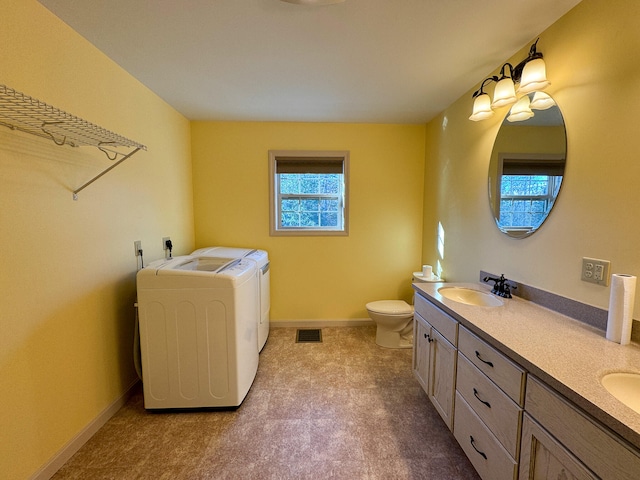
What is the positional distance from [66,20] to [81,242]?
3.96 feet

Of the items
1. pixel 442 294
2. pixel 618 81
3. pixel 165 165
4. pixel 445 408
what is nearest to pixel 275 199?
pixel 165 165

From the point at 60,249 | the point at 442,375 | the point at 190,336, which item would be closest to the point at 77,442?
the point at 190,336

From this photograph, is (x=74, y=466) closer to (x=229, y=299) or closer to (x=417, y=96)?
(x=229, y=299)

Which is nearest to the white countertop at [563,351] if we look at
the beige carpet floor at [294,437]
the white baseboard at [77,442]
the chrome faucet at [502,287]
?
the chrome faucet at [502,287]

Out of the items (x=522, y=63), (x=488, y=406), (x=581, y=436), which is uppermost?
(x=522, y=63)

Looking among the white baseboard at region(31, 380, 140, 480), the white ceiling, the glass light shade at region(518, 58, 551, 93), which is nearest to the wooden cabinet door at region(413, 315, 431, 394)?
the glass light shade at region(518, 58, 551, 93)

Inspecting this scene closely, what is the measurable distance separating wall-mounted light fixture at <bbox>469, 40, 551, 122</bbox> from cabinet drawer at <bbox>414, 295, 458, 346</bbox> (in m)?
1.30

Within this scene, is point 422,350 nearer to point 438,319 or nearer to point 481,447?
point 438,319

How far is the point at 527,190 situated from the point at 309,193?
2.16 m

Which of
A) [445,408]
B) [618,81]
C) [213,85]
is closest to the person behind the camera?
[618,81]

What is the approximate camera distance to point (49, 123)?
1247 millimetres

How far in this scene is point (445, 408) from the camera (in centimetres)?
160

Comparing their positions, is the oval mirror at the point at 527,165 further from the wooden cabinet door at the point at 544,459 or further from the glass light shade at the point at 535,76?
the wooden cabinet door at the point at 544,459

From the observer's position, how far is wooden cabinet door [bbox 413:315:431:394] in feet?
6.05
